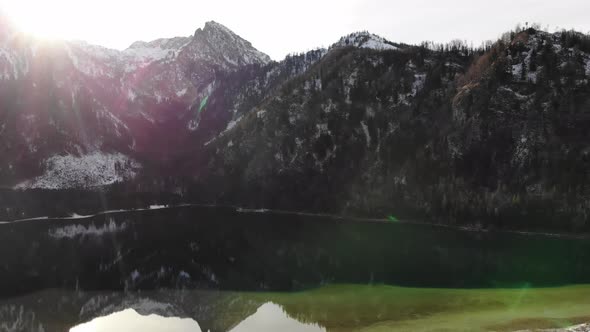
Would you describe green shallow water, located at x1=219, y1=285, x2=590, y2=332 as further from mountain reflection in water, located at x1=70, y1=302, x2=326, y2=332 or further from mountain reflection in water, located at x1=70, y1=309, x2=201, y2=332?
mountain reflection in water, located at x1=70, y1=309, x2=201, y2=332

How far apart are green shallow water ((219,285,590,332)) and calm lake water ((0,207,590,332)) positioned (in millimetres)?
124

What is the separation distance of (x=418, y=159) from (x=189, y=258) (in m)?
94.5

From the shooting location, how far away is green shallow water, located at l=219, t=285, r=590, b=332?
41500 mm

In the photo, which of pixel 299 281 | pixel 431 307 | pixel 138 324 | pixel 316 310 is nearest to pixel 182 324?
pixel 138 324

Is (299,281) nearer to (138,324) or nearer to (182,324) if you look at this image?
(182,324)

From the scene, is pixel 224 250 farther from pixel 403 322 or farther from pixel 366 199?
pixel 366 199

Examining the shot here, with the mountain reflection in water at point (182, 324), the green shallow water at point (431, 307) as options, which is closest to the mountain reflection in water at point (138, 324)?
the mountain reflection in water at point (182, 324)

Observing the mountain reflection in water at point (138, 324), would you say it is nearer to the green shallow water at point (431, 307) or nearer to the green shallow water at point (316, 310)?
the green shallow water at point (316, 310)

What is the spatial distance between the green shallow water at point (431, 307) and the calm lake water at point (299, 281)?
124mm

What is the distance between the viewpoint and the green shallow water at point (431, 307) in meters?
41.5

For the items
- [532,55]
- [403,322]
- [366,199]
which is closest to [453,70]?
[532,55]

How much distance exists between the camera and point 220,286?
221 ft

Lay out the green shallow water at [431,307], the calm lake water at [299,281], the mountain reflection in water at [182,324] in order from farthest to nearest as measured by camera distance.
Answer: the calm lake water at [299,281]
the mountain reflection in water at [182,324]
the green shallow water at [431,307]

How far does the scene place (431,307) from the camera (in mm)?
48906
